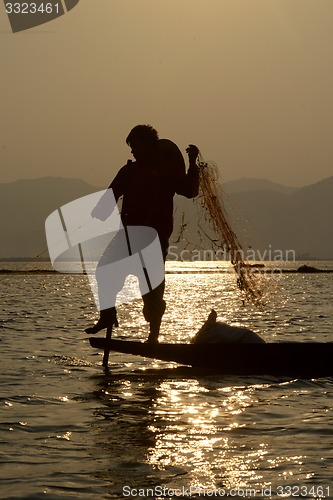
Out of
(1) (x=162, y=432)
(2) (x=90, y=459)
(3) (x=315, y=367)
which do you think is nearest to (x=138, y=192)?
(3) (x=315, y=367)

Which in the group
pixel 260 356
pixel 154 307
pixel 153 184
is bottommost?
pixel 260 356

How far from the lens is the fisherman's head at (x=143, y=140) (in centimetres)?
1111

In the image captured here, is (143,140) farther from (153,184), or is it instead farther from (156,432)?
(156,432)

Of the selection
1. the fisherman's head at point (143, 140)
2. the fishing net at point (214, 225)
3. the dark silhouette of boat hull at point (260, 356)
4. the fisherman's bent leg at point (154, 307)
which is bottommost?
the dark silhouette of boat hull at point (260, 356)

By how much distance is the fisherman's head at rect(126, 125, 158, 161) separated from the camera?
11109mm

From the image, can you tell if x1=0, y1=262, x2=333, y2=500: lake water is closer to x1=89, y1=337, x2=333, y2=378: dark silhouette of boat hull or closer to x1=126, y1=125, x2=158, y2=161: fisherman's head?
x1=89, y1=337, x2=333, y2=378: dark silhouette of boat hull

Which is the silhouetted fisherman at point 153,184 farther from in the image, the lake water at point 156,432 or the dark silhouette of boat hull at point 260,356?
the lake water at point 156,432

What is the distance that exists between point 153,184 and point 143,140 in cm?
57

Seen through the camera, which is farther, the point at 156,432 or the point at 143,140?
the point at 143,140

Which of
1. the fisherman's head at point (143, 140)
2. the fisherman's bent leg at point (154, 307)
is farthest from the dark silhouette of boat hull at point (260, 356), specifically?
the fisherman's head at point (143, 140)

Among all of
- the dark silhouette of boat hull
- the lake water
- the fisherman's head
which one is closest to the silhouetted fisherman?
the fisherman's head

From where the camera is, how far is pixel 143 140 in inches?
438

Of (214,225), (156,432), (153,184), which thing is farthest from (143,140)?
(156,432)

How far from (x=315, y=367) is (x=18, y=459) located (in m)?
5.70
